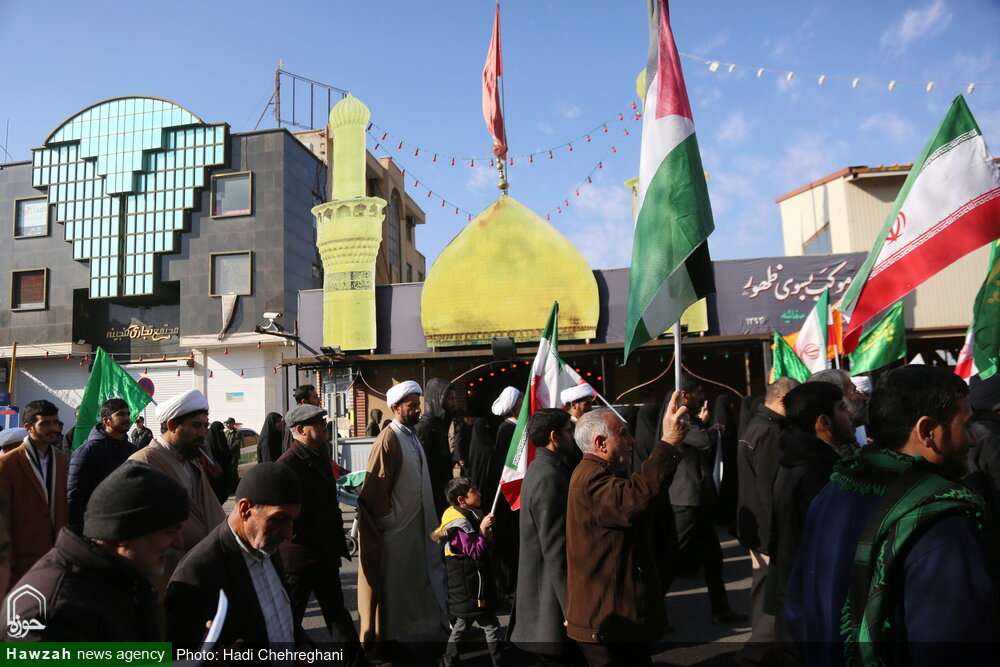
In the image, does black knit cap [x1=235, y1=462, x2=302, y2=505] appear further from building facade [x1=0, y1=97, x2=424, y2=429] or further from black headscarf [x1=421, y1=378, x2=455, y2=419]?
building facade [x1=0, y1=97, x2=424, y2=429]

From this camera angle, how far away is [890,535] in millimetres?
1729

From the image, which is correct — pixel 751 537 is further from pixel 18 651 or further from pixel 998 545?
pixel 18 651

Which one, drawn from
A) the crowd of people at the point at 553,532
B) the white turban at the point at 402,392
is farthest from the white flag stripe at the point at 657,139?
the white turban at the point at 402,392

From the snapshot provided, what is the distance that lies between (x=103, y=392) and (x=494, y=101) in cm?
1080

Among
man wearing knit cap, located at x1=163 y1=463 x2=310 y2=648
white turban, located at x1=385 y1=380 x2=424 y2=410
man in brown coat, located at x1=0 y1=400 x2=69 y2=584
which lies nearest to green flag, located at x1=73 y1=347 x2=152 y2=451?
man in brown coat, located at x1=0 y1=400 x2=69 y2=584

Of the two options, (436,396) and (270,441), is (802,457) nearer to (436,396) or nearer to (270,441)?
(436,396)

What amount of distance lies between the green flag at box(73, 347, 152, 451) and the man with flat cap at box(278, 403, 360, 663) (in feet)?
13.9

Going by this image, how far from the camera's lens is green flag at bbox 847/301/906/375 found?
8281mm

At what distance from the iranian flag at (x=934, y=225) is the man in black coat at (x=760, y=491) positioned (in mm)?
769

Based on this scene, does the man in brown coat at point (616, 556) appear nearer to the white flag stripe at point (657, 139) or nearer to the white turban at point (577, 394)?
the white turban at point (577, 394)

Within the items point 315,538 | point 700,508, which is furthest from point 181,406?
point 700,508

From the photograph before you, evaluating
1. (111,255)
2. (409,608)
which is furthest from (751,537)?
(111,255)

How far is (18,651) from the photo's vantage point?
5.29ft

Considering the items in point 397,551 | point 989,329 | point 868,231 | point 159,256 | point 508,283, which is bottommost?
point 397,551
